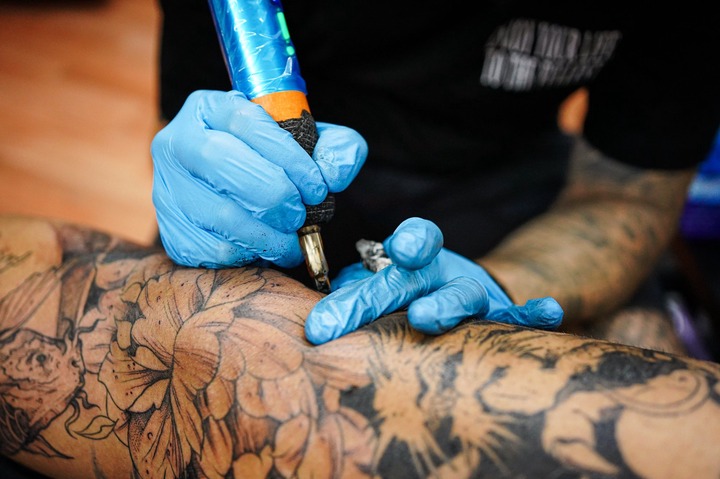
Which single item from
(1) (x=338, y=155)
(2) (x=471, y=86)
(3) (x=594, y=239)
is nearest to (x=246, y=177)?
Answer: (1) (x=338, y=155)

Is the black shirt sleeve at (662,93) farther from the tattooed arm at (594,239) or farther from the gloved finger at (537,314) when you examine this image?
the gloved finger at (537,314)

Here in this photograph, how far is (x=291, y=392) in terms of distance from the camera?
68 cm

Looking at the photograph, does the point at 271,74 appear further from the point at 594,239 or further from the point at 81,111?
the point at 81,111

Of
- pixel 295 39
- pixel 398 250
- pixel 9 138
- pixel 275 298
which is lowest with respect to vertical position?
pixel 9 138

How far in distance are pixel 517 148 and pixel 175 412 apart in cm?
106

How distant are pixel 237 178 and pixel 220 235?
0.10 metres

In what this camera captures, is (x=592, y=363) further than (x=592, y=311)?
No

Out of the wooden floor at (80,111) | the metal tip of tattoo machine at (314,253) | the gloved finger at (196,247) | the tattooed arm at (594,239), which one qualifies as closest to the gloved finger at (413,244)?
the metal tip of tattoo machine at (314,253)

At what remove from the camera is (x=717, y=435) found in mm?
571

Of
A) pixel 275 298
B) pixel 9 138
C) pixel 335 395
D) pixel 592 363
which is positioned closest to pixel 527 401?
pixel 592 363

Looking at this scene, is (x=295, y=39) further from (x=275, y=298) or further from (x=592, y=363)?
(x=592, y=363)

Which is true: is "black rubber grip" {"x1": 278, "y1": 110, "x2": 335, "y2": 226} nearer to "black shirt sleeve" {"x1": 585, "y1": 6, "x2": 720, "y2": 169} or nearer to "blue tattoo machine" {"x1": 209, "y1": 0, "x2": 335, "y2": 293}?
"blue tattoo machine" {"x1": 209, "y1": 0, "x2": 335, "y2": 293}

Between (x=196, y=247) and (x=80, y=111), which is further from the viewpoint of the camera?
(x=80, y=111)

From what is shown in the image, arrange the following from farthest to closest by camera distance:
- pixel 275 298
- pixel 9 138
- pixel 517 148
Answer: pixel 9 138, pixel 517 148, pixel 275 298
